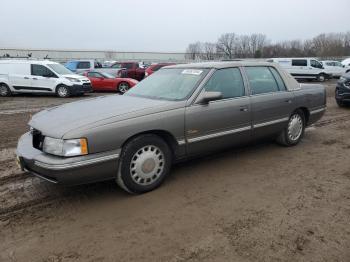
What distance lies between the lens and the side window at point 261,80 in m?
5.24

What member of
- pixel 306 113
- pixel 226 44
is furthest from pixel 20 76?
pixel 226 44

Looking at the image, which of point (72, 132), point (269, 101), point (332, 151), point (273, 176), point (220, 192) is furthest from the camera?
point (332, 151)

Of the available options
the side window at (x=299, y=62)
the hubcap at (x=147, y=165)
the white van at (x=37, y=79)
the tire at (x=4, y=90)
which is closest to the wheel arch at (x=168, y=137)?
the hubcap at (x=147, y=165)

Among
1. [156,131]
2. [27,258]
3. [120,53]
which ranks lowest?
[27,258]

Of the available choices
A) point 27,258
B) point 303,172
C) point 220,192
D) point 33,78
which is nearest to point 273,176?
point 303,172

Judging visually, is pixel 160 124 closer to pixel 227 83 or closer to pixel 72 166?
pixel 72 166

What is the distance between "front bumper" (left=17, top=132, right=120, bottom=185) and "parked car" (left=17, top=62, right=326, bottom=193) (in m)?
0.01

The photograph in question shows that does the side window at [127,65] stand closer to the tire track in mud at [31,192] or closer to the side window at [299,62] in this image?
the side window at [299,62]

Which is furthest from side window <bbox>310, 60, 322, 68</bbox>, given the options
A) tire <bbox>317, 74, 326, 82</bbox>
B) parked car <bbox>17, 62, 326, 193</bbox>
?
parked car <bbox>17, 62, 326, 193</bbox>

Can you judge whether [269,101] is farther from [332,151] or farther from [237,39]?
[237,39]

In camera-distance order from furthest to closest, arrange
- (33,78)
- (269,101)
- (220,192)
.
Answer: (33,78), (269,101), (220,192)

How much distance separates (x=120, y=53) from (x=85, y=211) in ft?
227

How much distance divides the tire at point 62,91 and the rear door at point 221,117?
1196cm

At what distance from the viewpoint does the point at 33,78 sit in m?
15.6
